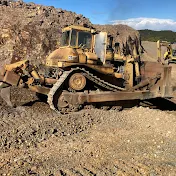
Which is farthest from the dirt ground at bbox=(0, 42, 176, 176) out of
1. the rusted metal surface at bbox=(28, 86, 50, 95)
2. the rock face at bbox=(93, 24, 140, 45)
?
the rock face at bbox=(93, 24, 140, 45)

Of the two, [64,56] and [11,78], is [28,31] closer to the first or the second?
[64,56]

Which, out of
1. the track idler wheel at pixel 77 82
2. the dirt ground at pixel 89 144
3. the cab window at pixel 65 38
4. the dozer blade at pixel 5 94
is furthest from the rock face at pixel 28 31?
the dirt ground at pixel 89 144

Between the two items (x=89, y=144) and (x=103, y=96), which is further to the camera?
(x=103, y=96)

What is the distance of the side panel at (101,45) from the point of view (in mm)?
9070

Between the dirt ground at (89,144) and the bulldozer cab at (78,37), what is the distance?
Answer: 7.33 ft

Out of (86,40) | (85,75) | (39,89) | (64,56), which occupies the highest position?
(86,40)

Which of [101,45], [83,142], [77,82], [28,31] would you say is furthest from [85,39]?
[28,31]

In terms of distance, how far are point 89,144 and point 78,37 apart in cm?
439

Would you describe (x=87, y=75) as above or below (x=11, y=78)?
above

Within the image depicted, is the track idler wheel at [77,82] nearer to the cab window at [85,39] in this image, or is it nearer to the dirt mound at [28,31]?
the cab window at [85,39]

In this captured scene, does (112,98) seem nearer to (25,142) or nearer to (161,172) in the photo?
(25,142)

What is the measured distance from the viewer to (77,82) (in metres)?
8.31

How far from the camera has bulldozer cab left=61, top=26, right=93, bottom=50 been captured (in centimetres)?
882

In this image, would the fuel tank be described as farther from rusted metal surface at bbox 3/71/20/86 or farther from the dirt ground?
the dirt ground
